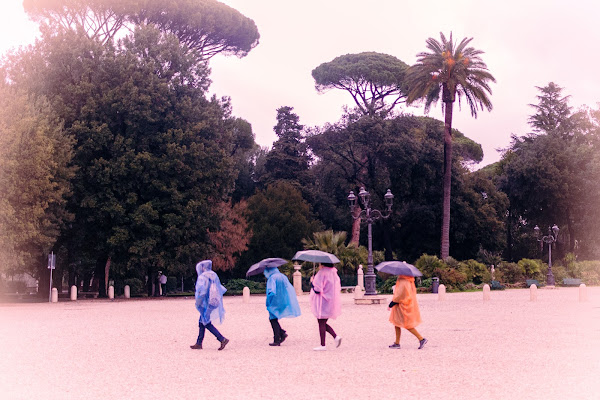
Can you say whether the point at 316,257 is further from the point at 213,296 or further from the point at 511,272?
the point at 511,272

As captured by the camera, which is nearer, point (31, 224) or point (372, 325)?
point (372, 325)

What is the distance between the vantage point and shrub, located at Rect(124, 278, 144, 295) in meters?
49.3

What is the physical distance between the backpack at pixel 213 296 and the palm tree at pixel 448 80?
3601 centimetres

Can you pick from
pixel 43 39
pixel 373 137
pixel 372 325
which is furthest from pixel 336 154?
pixel 372 325

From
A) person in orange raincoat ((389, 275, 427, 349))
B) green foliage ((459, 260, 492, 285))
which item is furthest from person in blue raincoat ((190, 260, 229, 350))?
green foliage ((459, 260, 492, 285))

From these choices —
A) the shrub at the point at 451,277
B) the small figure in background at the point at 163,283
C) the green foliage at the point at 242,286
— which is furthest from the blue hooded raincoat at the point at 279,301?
the small figure in background at the point at 163,283

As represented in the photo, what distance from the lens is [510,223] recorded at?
67.8 meters

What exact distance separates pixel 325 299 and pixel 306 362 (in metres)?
1.99

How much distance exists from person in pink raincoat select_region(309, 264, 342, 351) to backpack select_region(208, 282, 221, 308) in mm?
1741

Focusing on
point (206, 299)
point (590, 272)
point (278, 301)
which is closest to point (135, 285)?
point (590, 272)

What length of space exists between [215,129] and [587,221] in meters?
33.0

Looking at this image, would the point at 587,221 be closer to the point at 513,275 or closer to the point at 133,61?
the point at 513,275

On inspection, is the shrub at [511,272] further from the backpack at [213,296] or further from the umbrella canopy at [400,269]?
the backpack at [213,296]

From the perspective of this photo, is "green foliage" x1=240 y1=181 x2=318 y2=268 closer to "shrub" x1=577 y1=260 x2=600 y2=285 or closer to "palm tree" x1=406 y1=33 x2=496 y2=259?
"palm tree" x1=406 y1=33 x2=496 y2=259
